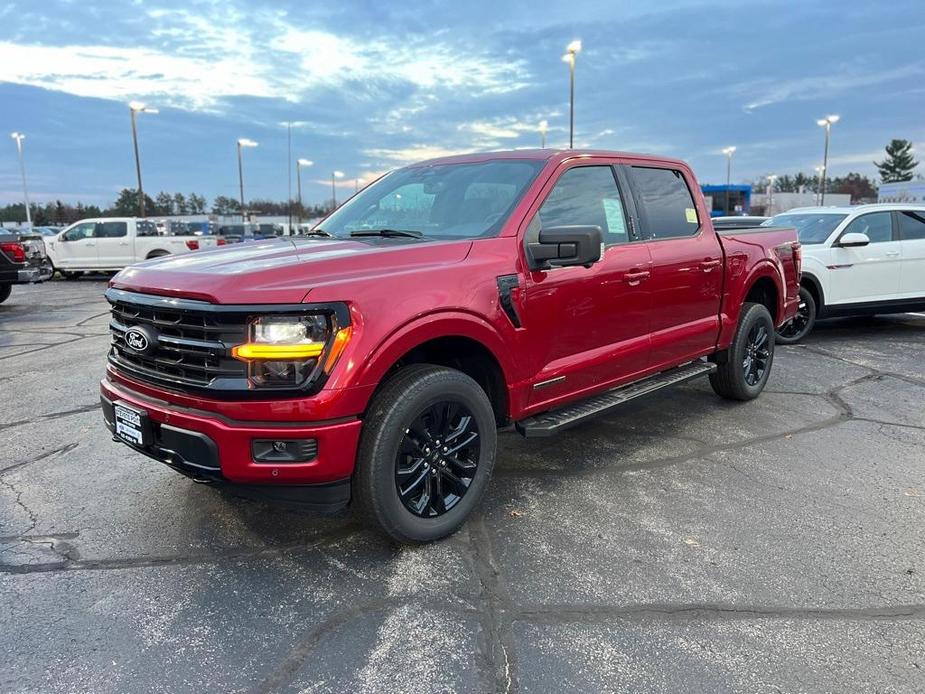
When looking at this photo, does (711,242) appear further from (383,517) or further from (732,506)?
(383,517)

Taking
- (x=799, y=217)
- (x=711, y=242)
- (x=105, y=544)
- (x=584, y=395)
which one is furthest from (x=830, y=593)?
(x=799, y=217)

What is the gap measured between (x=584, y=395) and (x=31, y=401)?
A: 5070 mm

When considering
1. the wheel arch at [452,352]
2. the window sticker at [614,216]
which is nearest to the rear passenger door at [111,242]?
the window sticker at [614,216]

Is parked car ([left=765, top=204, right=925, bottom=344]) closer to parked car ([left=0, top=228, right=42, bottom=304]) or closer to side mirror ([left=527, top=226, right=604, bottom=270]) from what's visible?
side mirror ([left=527, top=226, right=604, bottom=270])

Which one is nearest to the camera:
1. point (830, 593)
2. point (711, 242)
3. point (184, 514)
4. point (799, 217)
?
point (830, 593)

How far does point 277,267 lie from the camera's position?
304 centimetres

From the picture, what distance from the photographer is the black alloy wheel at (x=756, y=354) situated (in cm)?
597

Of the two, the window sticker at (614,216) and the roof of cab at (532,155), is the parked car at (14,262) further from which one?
the window sticker at (614,216)

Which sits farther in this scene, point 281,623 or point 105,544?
point 105,544

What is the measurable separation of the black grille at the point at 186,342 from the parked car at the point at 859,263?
8.00 m

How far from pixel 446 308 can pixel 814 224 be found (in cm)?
808

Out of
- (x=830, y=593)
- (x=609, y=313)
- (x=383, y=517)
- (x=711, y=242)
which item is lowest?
(x=830, y=593)

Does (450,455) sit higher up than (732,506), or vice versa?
(450,455)

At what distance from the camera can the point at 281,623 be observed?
2.82 meters
